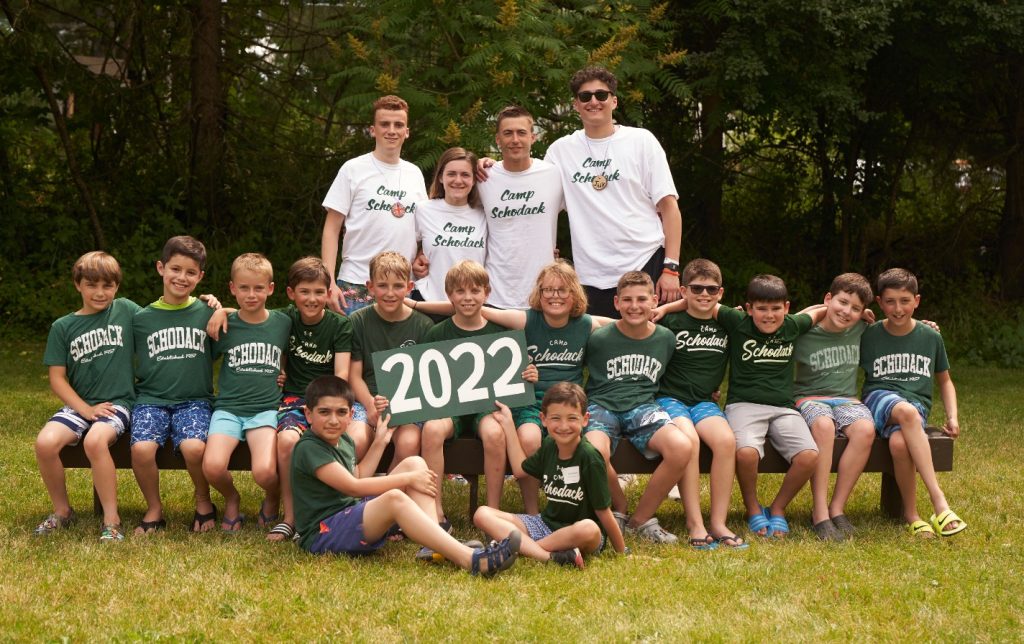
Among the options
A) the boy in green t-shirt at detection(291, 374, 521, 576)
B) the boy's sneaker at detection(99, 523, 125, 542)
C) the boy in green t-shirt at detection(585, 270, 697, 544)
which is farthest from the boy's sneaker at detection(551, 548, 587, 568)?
the boy's sneaker at detection(99, 523, 125, 542)

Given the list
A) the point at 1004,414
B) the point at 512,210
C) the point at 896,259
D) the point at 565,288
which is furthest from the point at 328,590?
the point at 896,259

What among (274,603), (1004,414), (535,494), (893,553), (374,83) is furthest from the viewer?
(1004,414)

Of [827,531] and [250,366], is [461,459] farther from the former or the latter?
[827,531]

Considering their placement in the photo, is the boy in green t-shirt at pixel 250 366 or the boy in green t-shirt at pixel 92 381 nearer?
the boy in green t-shirt at pixel 92 381

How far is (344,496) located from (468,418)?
93 cm

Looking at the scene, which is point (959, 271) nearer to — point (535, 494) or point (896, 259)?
point (896, 259)

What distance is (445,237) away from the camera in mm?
6305

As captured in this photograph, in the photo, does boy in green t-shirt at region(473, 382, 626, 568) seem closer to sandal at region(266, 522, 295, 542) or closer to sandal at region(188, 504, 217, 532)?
sandal at region(266, 522, 295, 542)

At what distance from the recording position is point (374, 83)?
348 inches

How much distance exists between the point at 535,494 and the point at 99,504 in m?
2.37

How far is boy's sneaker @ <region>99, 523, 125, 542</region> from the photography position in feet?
17.6

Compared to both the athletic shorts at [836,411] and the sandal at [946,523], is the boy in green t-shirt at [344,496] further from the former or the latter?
the sandal at [946,523]

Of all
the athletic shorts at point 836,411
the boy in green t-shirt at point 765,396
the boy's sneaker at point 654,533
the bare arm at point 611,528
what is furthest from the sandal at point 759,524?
the bare arm at point 611,528

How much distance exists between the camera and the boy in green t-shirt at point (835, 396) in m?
5.77
